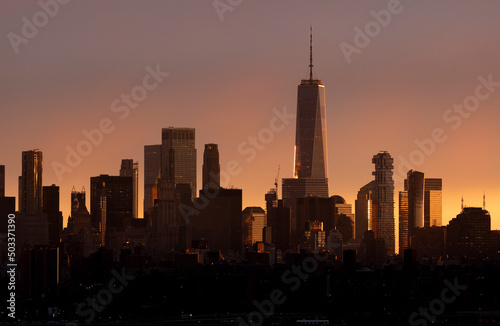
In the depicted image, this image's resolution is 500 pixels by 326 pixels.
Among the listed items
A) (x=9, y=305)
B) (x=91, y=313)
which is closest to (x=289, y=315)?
(x=91, y=313)

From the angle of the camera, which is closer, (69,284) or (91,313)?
(91,313)

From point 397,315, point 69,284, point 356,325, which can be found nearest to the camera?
point 356,325

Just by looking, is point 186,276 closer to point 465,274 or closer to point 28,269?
point 28,269

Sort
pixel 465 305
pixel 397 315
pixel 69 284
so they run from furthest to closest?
pixel 69 284 → pixel 465 305 → pixel 397 315

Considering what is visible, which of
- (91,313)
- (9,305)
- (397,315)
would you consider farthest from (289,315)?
(9,305)

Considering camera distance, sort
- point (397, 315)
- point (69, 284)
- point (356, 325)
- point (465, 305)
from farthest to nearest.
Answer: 1. point (69, 284)
2. point (465, 305)
3. point (397, 315)
4. point (356, 325)

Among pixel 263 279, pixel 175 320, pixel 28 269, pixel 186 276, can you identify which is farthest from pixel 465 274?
pixel 28 269

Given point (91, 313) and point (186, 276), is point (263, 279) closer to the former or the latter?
point (186, 276)

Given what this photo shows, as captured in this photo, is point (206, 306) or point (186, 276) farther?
point (186, 276)
